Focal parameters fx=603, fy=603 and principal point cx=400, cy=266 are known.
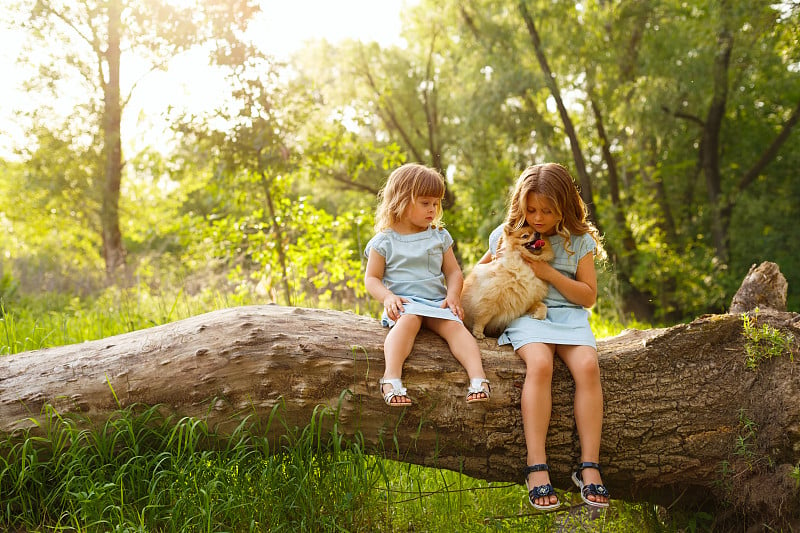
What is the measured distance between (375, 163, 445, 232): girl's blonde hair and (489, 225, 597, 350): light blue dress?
58 centimetres

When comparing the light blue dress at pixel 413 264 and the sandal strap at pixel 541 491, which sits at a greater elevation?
the light blue dress at pixel 413 264

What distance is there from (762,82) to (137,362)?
1501 cm

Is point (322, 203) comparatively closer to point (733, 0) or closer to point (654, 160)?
point (654, 160)

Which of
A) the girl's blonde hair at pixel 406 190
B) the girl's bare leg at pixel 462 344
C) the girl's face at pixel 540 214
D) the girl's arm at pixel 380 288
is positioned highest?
the girl's blonde hair at pixel 406 190

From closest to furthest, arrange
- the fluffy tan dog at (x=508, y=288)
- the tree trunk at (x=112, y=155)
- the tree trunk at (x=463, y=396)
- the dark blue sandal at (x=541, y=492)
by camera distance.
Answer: the dark blue sandal at (x=541, y=492)
the tree trunk at (x=463, y=396)
the fluffy tan dog at (x=508, y=288)
the tree trunk at (x=112, y=155)

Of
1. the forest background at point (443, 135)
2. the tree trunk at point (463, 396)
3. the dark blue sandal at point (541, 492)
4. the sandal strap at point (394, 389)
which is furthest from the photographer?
the forest background at point (443, 135)

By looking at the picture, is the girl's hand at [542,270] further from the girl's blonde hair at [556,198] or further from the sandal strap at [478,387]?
the sandal strap at [478,387]

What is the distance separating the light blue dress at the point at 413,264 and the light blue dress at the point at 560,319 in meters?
0.41

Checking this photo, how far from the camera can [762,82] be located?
13727 millimetres

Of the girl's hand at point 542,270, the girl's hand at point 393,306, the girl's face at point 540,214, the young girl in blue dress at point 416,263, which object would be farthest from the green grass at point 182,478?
the girl's face at point 540,214

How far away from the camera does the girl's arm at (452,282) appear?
11.5 feet

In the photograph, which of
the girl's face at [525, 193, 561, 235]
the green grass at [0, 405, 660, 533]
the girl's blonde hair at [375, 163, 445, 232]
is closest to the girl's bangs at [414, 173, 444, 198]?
the girl's blonde hair at [375, 163, 445, 232]

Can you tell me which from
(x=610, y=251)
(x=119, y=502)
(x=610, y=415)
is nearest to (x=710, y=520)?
(x=610, y=415)

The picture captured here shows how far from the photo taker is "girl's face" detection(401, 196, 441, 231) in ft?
11.8
